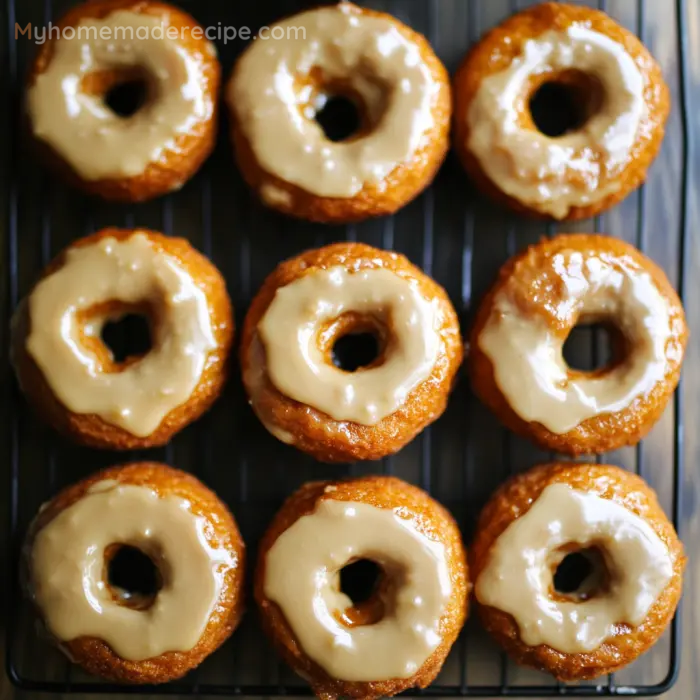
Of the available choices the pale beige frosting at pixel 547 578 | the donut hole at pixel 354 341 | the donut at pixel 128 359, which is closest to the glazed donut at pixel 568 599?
the pale beige frosting at pixel 547 578

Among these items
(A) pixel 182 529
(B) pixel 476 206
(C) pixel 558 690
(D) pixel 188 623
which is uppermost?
(B) pixel 476 206

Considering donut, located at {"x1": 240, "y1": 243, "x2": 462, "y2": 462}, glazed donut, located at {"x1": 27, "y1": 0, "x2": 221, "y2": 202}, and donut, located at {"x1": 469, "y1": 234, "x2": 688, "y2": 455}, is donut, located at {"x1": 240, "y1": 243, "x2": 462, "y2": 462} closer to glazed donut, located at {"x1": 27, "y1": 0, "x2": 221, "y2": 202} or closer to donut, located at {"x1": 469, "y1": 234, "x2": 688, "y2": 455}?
donut, located at {"x1": 469, "y1": 234, "x2": 688, "y2": 455}

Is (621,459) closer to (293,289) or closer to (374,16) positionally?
(293,289)

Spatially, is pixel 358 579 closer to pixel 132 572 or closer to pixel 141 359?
pixel 132 572

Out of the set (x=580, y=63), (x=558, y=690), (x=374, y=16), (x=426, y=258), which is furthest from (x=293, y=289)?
(x=558, y=690)

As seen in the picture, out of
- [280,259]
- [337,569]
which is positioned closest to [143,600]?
[337,569]
